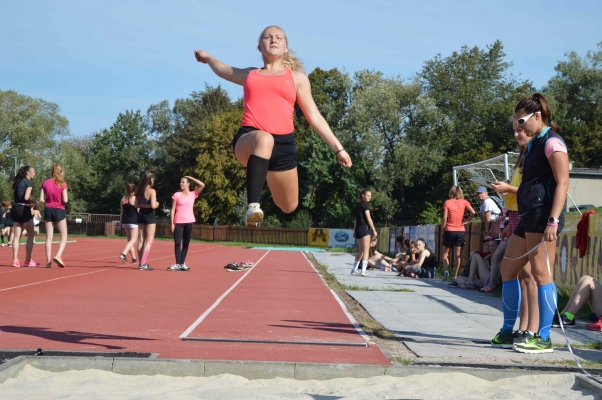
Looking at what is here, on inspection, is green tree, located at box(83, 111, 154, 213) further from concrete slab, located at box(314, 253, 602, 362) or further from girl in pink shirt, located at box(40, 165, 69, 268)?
concrete slab, located at box(314, 253, 602, 362)

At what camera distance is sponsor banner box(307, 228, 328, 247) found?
48719mm

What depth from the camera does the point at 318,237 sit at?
4931 cm

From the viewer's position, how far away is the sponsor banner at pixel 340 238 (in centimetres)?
4656

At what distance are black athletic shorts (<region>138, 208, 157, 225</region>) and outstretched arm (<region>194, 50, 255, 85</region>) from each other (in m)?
9.41

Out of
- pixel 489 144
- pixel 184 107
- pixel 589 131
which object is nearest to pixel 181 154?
pixel 184 107

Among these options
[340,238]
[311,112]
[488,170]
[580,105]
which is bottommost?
[340,238]

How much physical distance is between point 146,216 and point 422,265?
21.0 feet

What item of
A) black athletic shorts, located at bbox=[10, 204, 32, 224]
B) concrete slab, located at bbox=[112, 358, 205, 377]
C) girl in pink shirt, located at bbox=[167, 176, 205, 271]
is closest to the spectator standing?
girl in pink shirt, located at bbox=[167, 176, 205, 271]

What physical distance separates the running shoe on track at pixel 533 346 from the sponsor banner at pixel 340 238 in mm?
40053

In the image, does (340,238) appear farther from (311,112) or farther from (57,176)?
(311,112)

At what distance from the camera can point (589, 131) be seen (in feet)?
178

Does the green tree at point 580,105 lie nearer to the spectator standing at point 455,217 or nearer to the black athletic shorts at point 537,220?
the spectator standing at point 455,217

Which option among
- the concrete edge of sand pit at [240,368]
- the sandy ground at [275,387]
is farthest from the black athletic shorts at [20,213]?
the sandy ground at [275,387]

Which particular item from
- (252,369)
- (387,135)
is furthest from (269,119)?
(387,135)
